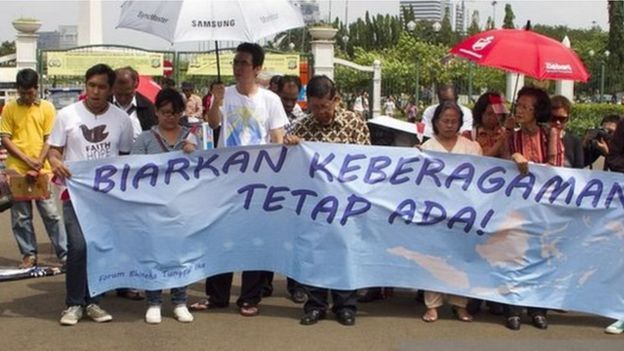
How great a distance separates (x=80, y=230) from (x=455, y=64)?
2939cm

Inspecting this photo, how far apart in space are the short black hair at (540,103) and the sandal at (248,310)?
93.8 inches

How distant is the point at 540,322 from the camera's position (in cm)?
601

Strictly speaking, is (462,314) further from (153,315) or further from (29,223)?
(29,223)

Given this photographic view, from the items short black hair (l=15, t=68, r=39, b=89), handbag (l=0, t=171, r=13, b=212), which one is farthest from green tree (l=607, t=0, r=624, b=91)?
handbag (l=0, t=171, r=13, b=212)

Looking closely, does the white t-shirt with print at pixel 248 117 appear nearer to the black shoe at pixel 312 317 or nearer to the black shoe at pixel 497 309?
the black shoe at pixel 312 317

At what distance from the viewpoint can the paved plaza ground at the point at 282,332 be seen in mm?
5539

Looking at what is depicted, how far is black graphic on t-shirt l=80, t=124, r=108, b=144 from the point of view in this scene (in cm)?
602

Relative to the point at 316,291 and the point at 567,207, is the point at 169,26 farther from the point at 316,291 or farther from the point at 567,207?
the point at 567,207

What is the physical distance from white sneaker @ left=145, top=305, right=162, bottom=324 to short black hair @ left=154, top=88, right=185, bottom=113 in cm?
136

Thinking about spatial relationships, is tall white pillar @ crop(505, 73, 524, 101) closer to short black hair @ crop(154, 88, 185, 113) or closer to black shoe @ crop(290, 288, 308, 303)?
black shoe @ crop(290, 288, 308, 303)

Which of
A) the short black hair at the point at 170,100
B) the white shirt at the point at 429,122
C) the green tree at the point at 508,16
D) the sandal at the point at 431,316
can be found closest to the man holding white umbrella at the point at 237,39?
the short black hair at the point at 170,100

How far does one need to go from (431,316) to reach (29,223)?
147 inches

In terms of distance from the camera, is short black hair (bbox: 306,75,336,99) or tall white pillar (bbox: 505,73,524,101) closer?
short black hair (bbox: 306,75,336,99)

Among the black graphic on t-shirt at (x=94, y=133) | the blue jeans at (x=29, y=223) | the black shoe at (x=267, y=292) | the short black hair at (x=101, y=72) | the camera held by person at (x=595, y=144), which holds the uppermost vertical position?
the short black hair at (x=101, y=72)
